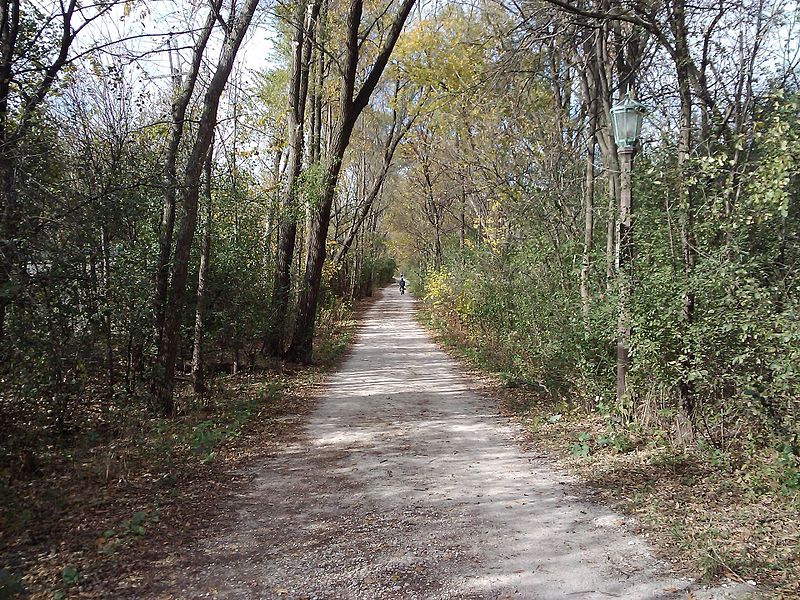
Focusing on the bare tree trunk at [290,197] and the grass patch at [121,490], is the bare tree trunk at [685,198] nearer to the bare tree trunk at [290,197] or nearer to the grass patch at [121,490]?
the grass patch at [121,490]

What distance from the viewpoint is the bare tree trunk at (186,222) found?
740 cm

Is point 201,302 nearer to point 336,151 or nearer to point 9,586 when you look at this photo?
point 336,151

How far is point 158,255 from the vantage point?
7742 millimetres

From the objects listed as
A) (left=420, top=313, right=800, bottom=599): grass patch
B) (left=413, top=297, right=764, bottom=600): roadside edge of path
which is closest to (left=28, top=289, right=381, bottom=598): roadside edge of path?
(left=413, top=297, right=764, bottom=600): roadside edge of path

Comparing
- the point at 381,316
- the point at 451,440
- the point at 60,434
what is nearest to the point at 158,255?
the point at 60,434

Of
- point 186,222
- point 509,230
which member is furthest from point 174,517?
point 509,230

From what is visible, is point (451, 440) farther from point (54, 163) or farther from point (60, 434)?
point (54, 163)

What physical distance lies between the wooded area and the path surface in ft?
5.34

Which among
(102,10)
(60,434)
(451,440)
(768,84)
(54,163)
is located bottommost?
(451,440)

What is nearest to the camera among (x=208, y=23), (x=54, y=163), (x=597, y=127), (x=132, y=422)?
Result: (x=54, y=163)

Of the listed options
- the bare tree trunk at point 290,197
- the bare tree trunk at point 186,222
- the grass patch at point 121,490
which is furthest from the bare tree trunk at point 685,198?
the bare tree trunk at point 290,197

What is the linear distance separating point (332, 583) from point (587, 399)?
16.6 ft

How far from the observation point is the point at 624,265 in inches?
249

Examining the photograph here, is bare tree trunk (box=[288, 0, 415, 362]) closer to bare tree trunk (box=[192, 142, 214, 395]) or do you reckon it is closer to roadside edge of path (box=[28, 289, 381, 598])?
bare tree trunk (box=[192, 142, 214, 395])
